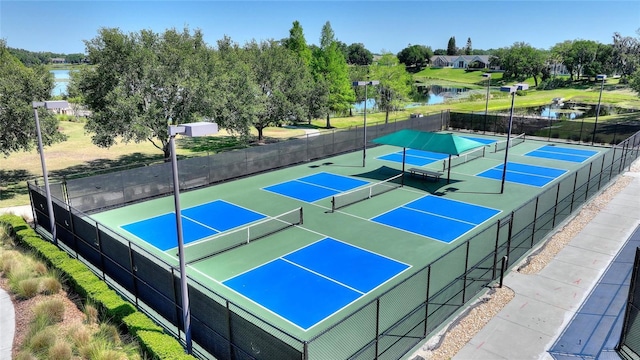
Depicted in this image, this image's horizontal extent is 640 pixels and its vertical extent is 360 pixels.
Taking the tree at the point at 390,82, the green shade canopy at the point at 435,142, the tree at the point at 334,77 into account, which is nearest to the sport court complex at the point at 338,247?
the green shade canopy at the point at 435,142

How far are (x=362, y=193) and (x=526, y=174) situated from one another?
38.5 feet

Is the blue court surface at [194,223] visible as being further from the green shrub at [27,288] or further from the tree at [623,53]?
the tree at [623,53]

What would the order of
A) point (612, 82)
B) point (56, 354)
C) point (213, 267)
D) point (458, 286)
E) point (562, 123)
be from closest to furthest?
point (56, 354)
point (458, 286)
point (213, 267)
point (562, 123)
point (612, 82)

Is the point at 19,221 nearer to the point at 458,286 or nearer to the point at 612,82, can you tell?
the point at 458,286

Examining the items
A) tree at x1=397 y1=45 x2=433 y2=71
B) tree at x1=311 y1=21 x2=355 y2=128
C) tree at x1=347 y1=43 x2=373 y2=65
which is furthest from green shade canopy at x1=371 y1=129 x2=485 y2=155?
tree at x1=347 y1=43 x2=373 y2=65

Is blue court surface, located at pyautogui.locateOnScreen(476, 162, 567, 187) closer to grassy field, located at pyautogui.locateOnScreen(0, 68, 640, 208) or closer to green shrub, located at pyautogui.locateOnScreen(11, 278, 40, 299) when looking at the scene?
grassy field, located at pyautogui.locateOnScreen(0, 68, 640, 208)

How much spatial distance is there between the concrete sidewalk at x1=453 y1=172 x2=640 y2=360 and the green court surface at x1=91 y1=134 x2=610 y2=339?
1.77 metres

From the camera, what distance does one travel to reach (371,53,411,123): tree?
53688 millimetres

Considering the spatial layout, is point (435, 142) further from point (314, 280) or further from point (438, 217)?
point (314, 280)

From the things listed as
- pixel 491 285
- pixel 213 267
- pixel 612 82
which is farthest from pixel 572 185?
pixel 612 82

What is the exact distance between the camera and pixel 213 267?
15.6 meters

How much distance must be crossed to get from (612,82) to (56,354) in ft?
397

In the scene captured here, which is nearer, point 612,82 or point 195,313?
point 195,313

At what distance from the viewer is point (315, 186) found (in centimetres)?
2588
